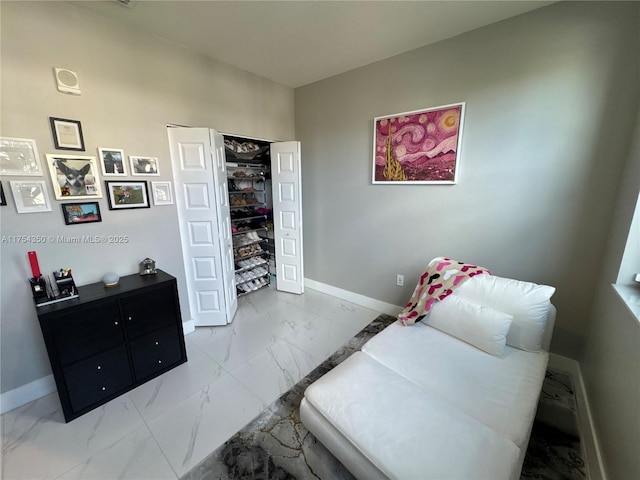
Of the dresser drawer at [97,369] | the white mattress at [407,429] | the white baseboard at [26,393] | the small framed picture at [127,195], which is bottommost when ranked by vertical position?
the white baseboard at [26,393]

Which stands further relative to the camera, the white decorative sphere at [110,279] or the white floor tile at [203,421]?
the white decorative sphere at [110,279]

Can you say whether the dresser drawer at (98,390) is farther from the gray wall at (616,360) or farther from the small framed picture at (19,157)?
the gray wall at (616,360)

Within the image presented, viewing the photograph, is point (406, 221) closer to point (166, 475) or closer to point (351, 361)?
point (351, 361)

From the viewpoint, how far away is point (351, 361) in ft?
5.25

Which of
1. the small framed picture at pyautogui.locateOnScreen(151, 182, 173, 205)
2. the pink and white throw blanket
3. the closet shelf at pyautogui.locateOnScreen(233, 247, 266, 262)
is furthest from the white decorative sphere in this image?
the pink and white throw blanket

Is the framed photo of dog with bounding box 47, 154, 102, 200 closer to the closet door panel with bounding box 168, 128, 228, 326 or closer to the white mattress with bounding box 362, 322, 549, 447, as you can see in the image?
the closet door panel with bounding box 168, 128, 228, 326

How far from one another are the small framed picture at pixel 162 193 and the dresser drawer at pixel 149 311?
0.82 m

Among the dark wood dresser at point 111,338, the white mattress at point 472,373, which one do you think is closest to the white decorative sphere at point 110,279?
the dark wood dresser at point 111,338

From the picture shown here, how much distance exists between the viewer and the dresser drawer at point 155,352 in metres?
1.93

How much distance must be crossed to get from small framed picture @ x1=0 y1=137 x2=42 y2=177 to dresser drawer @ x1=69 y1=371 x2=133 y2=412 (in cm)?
147

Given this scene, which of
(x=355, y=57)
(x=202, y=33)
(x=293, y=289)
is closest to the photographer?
(x=202, y=33)

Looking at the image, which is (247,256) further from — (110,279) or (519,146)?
(519,146)

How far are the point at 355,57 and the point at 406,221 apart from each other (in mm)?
1731

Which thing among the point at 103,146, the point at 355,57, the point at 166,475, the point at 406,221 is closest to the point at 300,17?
the point at 355,57
